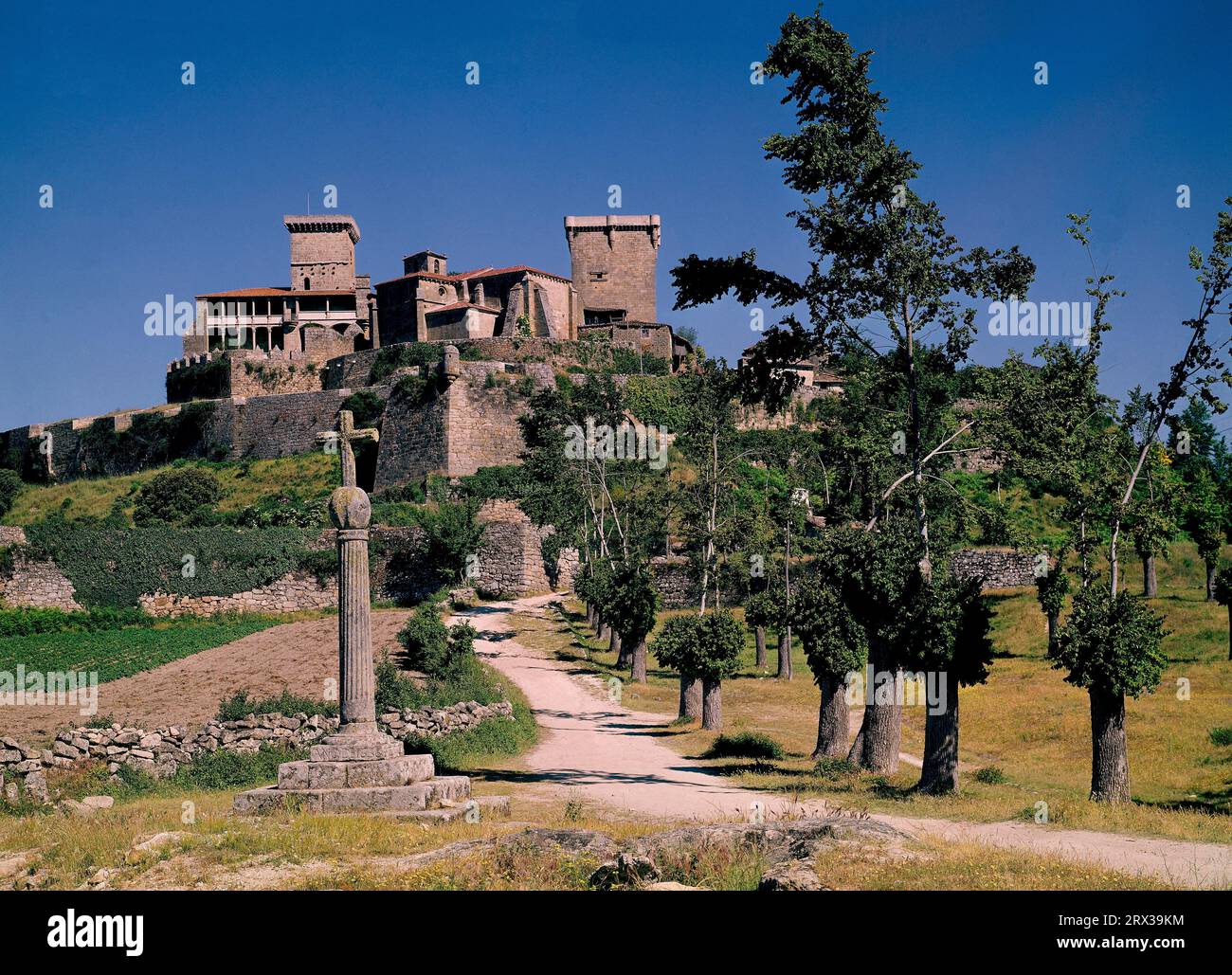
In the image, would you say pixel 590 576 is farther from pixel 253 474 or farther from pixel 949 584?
pixel 253 474

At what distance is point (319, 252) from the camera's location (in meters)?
82.6

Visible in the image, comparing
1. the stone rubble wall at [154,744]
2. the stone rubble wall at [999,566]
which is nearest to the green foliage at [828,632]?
the stone rubble wall at [154,744]

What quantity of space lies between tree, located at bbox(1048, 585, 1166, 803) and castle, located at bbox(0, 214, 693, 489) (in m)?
43.4

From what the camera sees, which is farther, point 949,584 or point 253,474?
point 253,474

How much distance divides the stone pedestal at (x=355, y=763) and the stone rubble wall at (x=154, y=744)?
17.6ft

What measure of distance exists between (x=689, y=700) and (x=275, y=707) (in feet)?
30.5

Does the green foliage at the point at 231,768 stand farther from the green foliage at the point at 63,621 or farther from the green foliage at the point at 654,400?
the green foliage at the point at 654,400

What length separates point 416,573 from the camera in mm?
44094

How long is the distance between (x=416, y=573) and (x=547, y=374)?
2148 centimetres

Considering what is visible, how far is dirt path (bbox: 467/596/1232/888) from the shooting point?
1073cm

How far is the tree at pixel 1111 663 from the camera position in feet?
50.0

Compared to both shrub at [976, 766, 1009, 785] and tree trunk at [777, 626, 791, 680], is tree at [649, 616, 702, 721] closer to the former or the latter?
shrub at [976, 766, 1009, 785]

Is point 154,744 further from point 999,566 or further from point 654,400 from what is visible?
point 654,400
